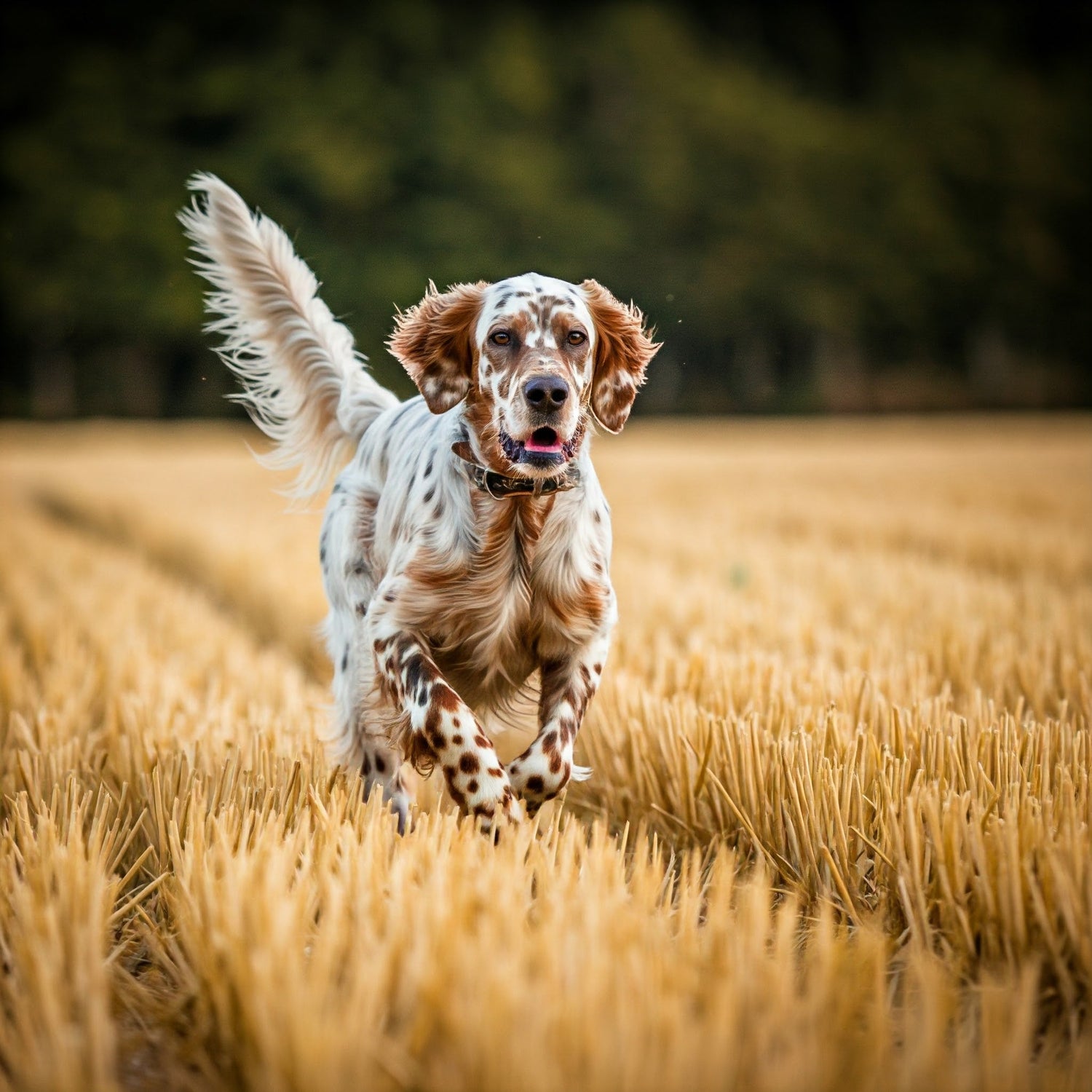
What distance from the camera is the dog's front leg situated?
239 cm

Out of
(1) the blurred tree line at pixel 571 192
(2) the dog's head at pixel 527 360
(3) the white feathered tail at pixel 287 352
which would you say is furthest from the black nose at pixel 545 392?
(1) the blurred tree line at pixel 571 192

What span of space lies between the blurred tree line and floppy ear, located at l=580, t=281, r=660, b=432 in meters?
25.9

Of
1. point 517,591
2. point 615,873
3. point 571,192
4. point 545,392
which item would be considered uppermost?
point 571,192

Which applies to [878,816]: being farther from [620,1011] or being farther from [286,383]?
[286,383]

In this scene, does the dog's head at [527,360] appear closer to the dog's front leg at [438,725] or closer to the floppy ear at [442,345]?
the floppy ear at [442,345]

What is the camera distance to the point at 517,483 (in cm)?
261

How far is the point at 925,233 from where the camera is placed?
38688mm

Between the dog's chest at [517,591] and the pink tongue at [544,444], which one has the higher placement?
the pink tongue at [544,444]

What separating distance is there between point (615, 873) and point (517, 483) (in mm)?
1014

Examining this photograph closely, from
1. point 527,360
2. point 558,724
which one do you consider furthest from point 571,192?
point 558,724

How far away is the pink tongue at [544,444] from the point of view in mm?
2498

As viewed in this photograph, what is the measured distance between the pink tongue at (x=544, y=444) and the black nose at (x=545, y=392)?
6 cm

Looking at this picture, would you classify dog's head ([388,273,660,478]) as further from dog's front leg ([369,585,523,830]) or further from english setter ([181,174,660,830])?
dog's front leg ([369,585,523,830])

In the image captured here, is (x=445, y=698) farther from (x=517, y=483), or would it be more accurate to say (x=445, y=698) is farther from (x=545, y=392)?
(x=545, y=392)
